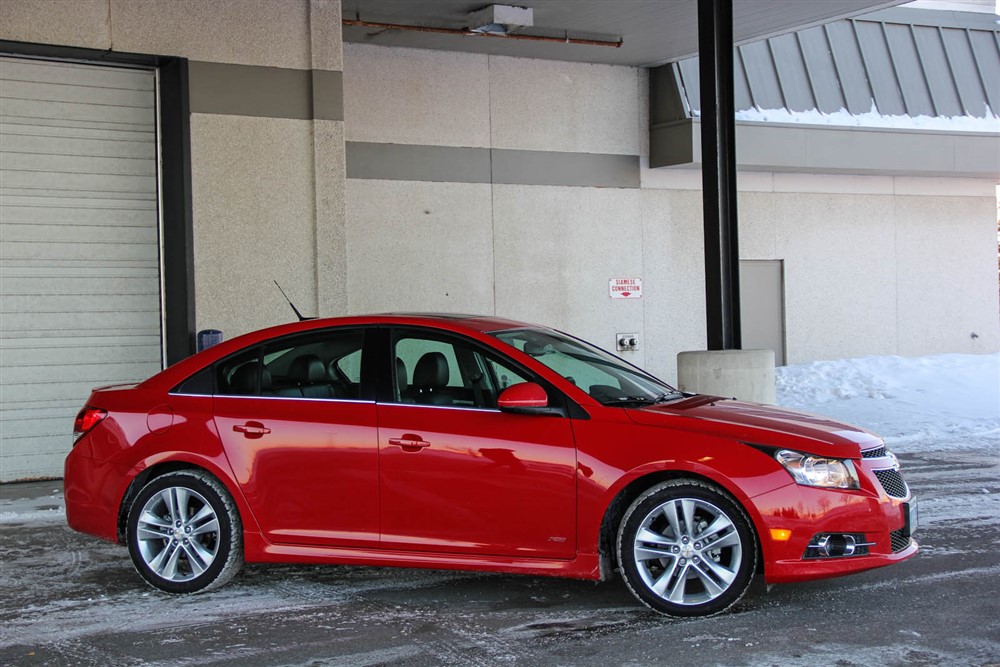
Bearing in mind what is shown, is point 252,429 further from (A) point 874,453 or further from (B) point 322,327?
(A) point 874,453

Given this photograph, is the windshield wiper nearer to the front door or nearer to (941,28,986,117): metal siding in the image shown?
the front door

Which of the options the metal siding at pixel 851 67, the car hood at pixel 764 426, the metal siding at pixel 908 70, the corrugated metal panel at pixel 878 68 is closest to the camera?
the car hood at pixel 764 426

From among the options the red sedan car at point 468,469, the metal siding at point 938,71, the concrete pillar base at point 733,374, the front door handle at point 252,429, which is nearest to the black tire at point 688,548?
the red sedan car at point 468,469

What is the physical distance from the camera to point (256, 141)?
11820mm

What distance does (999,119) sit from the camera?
67.5 feet

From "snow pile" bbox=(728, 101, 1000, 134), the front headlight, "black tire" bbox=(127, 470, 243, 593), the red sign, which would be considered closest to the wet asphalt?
"black tire" bbox=(127, 470, 243, 593)

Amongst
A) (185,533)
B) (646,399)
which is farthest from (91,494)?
(646,399)

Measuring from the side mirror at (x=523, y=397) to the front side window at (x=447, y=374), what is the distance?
21cm

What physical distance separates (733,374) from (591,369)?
582 cm

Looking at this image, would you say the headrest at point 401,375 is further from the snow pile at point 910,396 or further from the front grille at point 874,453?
the snow pile at point 910,396

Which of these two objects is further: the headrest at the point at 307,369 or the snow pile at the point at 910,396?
the snow pile at the point at 910,396

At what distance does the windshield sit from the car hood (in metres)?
0.24

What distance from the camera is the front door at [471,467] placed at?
5973 mm

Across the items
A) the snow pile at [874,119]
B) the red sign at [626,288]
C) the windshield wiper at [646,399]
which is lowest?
the windshield wiper at [646,399]
